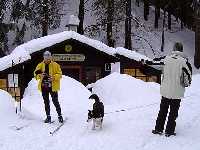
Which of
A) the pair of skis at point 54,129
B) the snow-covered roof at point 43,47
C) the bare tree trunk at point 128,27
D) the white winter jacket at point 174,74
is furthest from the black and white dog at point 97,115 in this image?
the bare tree trunk at point 128,27

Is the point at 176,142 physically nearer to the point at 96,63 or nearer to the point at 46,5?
the point at 96,63

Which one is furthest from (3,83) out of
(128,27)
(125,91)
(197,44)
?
(128,27)

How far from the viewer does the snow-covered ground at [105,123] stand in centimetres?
895

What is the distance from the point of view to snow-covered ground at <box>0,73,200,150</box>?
8945 mm

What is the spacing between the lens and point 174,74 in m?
9.13

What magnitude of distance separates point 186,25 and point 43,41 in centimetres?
2782

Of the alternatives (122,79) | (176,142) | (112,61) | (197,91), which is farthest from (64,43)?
(176,142)

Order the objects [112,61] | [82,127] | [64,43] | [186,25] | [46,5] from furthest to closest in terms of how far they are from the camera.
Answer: [186,25], [46,5], [112,61], [64,43], [82,127]

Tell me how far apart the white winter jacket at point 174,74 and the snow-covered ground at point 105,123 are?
2.91 ft

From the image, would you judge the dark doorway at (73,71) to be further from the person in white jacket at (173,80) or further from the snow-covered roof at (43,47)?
the person in white jacket at (173,80)

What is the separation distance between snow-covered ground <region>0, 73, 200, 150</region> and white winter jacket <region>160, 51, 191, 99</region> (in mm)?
886

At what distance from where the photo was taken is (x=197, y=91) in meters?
14.7

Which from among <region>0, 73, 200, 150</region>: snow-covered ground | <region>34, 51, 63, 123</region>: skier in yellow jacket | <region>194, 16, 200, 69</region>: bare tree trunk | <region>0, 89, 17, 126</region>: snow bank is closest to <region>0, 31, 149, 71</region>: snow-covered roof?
<region>0, 73, 200, 150</region>: snow-covered ground

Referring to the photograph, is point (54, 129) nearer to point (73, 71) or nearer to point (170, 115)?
point (170, 115)
